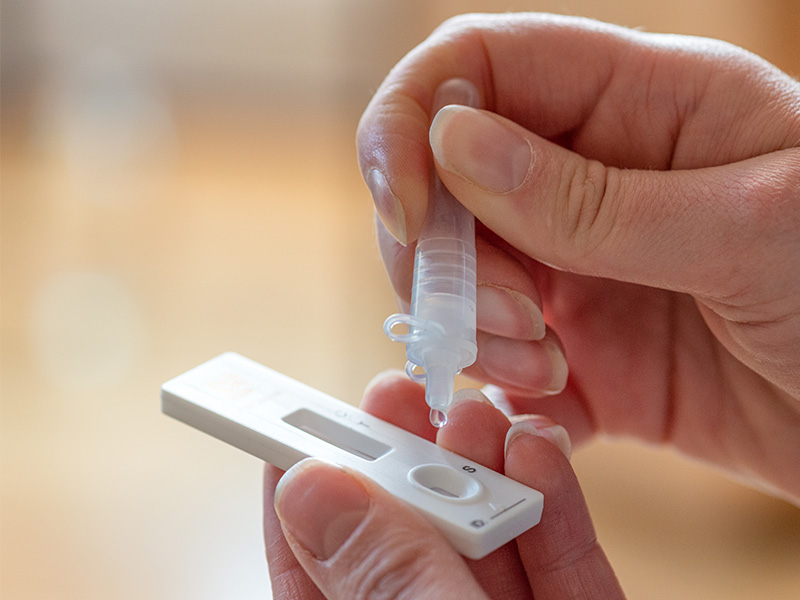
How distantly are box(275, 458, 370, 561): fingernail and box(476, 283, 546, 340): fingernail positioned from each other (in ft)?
0.92

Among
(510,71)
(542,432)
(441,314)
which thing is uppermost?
(510,71)

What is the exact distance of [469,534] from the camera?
52cm

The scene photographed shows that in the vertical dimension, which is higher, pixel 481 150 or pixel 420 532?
pixel 481 150

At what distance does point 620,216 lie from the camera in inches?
25.5

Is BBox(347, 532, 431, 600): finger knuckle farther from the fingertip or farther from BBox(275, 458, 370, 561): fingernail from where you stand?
the fingertip

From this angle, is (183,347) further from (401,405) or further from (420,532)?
(420,532)

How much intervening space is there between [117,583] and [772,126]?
844 millimetres

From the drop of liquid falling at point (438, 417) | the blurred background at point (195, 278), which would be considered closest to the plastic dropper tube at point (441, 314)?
the drop of liquid falling at point (438, 417)

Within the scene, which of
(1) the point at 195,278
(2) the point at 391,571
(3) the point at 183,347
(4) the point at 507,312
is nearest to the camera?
(2) the point at 391,571

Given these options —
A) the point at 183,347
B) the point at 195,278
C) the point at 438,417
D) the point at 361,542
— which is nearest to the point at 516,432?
the point at 438,417

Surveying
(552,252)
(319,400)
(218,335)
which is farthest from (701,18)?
(319,400)

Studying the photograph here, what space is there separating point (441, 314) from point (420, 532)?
14 centimetres

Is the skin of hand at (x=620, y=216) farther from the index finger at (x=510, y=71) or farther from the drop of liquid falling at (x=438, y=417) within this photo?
the drop of liquid falling at (x=438, y=417)

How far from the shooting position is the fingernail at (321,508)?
1.66 feet
